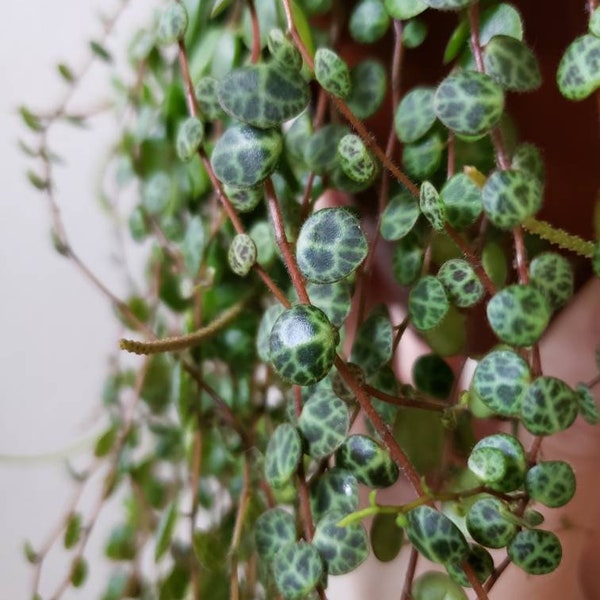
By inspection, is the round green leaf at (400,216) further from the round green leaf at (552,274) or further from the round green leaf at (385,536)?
the round green leaf at (385,536)

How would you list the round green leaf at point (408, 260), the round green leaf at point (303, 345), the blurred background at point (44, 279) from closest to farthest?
the round green leaf at point (303, 345)
the round green leaf at point (408, 260)
the blurred background at point (44, 279)

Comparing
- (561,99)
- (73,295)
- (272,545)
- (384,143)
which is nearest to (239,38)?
(384,143)

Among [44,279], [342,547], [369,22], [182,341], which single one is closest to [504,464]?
[342,547]

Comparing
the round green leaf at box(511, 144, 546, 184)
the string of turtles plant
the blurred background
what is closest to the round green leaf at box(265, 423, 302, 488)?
the string of turtles plant

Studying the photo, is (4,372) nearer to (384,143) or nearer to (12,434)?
(12,434)

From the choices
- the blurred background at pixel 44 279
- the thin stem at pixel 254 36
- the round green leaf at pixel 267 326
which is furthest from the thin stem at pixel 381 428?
the blurred background at pixel 44 279

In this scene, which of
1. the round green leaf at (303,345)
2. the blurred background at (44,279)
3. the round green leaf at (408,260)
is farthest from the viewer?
the blurred background at (44,279)
